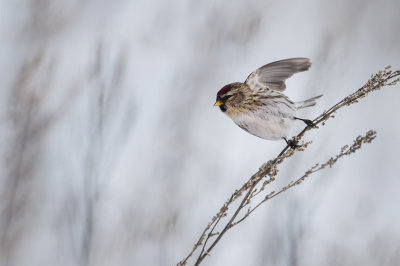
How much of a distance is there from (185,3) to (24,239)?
55 centimetres

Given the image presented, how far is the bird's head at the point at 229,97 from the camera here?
67cm

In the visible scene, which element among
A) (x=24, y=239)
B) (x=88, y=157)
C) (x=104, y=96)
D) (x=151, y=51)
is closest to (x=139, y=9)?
(x=151, y=51)

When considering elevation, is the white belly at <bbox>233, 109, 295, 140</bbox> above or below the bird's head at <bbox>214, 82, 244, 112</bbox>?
below

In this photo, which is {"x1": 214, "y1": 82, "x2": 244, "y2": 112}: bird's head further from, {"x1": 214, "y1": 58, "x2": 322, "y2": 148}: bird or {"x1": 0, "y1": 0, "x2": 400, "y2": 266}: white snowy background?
{"x1": 0, "y1": 0, "x2": 400, "y2": 266}: white snowy background

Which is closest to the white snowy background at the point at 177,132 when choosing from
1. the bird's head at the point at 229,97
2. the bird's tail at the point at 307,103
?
the bird's tail at the point at 307,103

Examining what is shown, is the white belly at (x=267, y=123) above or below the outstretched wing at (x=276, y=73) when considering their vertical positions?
below

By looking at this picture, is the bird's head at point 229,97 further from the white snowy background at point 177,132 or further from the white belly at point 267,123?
the white snowy background at point 177,132

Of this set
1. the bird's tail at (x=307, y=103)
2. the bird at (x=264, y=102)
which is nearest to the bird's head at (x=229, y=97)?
the bird at (x=264, y=102)

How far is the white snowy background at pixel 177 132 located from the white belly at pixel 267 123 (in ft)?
0.29

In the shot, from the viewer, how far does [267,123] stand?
0.67 m

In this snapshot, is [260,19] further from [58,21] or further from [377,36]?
[58,21]

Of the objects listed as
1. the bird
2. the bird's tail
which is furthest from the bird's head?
the bird's tail

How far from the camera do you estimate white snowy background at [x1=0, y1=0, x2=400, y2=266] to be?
0.68 metres

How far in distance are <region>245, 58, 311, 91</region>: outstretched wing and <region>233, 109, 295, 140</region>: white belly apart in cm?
4
